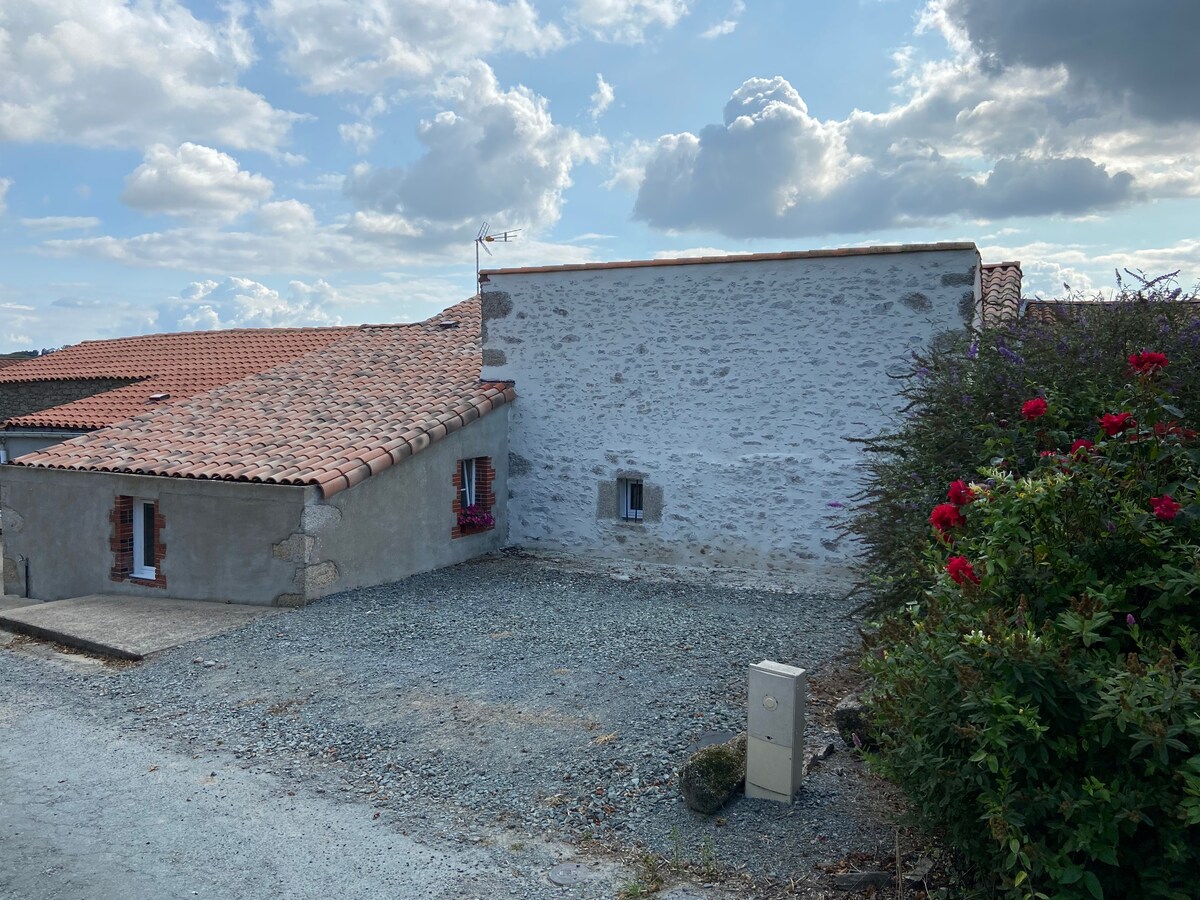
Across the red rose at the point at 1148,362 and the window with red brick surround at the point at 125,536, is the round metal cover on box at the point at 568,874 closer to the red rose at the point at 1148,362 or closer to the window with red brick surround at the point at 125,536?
the red rose at the point at 1148,362

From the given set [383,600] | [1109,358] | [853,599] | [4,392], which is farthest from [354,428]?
[4,392]

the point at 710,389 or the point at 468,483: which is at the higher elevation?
the point at 710,389

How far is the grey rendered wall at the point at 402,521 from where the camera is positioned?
10.6 meters

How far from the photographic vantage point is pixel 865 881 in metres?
4.25

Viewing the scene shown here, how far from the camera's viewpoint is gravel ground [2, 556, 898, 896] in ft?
16.5

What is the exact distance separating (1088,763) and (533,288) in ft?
36.5

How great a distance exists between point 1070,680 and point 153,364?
2217 cm

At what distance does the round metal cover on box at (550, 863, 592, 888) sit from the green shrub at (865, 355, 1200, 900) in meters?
1.72

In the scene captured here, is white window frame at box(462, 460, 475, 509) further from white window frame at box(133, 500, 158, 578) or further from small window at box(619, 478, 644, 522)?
white window frame at box(133, 500, 158, 578)

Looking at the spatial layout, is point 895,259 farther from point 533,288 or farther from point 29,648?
point 29,648

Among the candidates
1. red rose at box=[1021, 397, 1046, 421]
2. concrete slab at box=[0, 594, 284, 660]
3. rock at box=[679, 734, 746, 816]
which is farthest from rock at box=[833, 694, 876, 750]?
concrete slab at box=[0, 594, 284, 660]

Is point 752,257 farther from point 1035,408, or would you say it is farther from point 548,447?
point 1035,408

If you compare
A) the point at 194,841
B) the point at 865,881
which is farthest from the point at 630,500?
the point at 865,881

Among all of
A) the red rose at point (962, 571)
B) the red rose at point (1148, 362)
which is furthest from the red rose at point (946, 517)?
the red rose at point (1148, 362)
